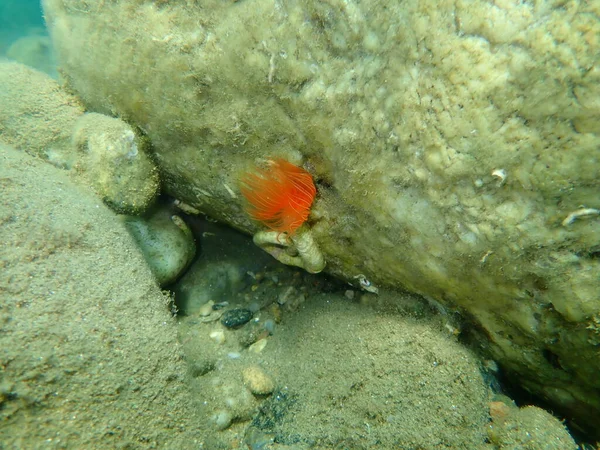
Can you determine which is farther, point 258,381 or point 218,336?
point 218,336

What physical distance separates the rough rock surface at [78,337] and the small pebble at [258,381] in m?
0.89

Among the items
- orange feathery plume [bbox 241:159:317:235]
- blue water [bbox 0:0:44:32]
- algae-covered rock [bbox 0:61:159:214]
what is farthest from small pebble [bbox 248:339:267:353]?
blue water [bbox 0:0:44:32]

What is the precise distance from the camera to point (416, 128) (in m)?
2.33

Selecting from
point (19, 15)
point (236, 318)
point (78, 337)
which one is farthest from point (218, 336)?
point (19, 15)

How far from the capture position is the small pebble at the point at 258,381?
339 centimetres

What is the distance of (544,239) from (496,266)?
0.34m

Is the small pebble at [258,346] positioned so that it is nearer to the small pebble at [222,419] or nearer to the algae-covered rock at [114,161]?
the small pebble at [222,419]

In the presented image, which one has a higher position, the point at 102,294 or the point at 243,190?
the point at 243,190

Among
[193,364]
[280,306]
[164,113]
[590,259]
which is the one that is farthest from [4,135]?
[590,259]

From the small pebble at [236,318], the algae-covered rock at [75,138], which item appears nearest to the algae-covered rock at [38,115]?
the algae-covered rock at [75,138]

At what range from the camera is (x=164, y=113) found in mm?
3234

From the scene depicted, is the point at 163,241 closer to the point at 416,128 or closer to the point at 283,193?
the point at 283,193

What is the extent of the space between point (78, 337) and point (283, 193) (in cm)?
180

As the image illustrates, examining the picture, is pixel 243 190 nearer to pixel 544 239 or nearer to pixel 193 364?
pixel 193 364
